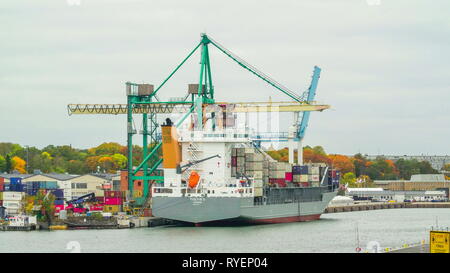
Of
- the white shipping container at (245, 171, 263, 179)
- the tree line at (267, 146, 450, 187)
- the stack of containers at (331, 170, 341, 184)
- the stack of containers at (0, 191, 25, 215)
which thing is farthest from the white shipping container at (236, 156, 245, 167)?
the tree line at (267, 146, 450, 187)

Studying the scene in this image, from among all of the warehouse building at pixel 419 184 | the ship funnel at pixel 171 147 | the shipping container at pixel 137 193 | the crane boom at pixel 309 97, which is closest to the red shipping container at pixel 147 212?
the ship funnel at pixel 171 147

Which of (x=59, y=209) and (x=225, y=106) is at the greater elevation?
(x=225, y=106)

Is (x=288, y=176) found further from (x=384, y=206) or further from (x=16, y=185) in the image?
(x=384, y=206)

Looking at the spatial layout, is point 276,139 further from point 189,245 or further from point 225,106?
point 189,245

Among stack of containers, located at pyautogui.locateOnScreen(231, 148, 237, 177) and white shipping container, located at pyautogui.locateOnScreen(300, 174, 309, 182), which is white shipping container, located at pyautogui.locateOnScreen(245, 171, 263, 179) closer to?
stack of containers, located at pyautogui.locateOnScreen(231, 148, 237, 177)

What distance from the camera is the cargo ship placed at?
58938 mm

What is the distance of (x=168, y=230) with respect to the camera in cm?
5706

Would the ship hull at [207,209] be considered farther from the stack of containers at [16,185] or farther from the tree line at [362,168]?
the tree line at [362,168]

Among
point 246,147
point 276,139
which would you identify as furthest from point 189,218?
point 276,139

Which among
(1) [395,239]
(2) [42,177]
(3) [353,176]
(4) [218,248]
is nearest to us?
(4) [218,248]

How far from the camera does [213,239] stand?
49812 mm

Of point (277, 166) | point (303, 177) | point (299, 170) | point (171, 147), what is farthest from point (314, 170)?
point (171, 147)
